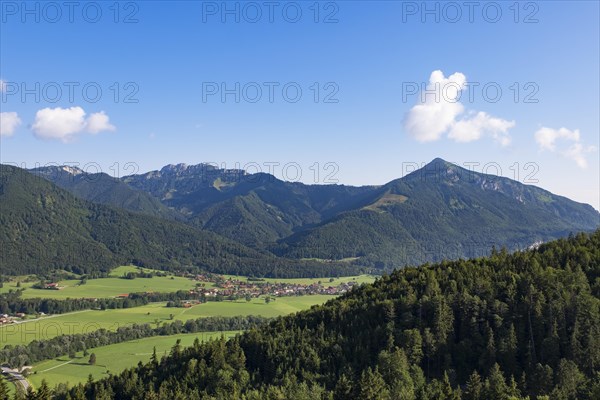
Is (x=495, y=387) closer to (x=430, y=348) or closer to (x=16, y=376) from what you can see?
(x=430, y=348)

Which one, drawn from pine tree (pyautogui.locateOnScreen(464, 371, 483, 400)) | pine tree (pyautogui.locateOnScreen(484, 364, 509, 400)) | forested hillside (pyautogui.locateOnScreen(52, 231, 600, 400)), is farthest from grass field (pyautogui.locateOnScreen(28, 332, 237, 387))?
pine tree (pyautogui.locateOnScreen(484, 364, 509, 400))

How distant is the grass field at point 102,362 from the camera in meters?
124

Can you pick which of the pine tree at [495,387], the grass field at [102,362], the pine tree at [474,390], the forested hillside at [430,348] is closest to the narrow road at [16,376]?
the grass field at [102,362]

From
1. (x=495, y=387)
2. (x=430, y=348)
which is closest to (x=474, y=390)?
(x=495, y=387)

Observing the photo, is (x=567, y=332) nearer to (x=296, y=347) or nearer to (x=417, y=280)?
(x=417, y=280)

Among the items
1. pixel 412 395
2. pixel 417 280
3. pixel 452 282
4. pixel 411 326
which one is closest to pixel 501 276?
pixel 452 282

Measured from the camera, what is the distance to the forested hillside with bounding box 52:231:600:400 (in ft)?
223

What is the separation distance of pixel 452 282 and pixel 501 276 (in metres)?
10.2

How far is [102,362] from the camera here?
137 m

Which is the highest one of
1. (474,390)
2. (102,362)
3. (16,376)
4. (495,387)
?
(495,387)

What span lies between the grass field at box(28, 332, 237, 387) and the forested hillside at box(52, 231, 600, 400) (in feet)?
121

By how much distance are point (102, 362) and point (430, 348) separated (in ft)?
329

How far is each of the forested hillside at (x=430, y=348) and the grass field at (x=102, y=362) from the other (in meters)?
36.8

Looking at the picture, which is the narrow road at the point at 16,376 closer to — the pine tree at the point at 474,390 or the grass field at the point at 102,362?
the grass field at the point at 102,362
